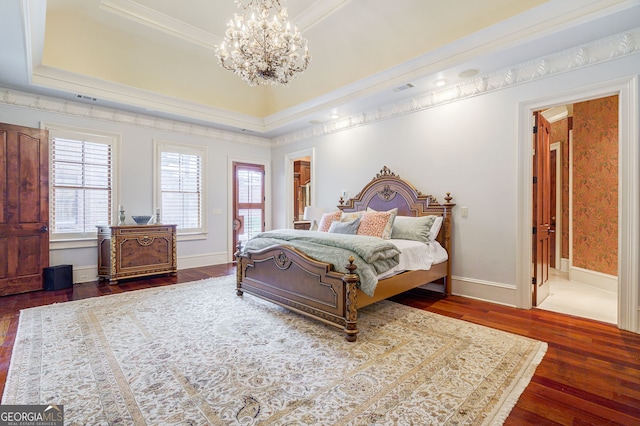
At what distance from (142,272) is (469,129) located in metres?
5.41

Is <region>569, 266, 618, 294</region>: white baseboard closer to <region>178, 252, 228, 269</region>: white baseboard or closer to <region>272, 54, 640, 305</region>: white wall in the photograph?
<region>272, 54, 640, 305</region>: white wall

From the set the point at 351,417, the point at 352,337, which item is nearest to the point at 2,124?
the point at 352,337

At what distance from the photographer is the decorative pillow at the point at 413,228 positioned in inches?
151

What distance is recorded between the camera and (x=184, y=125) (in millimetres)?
5785

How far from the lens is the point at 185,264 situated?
229 inches

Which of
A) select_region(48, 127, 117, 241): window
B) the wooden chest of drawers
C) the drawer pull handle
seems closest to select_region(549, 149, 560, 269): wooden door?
the wooden chest of drawers

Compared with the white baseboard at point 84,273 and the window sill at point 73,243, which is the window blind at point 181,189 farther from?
the white baseboard at point 84,273

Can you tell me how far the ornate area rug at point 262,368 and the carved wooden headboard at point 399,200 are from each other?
4.69ft

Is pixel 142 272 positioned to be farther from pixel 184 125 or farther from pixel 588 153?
pixel 588 153

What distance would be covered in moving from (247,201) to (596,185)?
6.34 meters

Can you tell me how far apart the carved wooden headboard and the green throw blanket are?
4.54ft

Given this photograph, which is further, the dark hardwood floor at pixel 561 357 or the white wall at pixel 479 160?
the white wall at pixel 479 160

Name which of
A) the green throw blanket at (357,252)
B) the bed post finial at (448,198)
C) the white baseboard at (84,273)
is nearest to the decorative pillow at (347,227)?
the green throw blanket at (357,252)

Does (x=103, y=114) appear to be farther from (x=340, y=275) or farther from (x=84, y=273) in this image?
(x=340, y=275)
